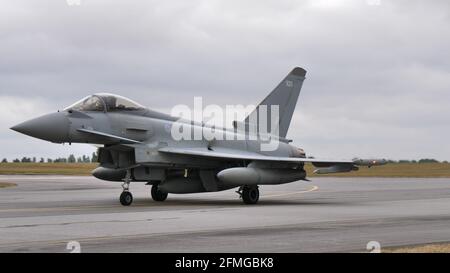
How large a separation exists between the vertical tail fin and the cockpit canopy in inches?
241

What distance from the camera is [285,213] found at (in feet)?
59.7

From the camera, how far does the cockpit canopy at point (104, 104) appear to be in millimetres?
20969

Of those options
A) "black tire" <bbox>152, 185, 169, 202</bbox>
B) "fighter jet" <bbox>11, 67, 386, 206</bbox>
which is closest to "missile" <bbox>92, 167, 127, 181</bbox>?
"fighter jet" <bbox>11, 67, 386, 206</bbox>

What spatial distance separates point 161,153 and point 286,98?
716 cm

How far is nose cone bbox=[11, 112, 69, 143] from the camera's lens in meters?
19.8

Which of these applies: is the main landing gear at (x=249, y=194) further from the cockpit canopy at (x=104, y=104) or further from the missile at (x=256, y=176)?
the cockpit canopy at (x=104, y=104)

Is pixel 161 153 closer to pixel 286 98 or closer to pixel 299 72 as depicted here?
pixel 286 98

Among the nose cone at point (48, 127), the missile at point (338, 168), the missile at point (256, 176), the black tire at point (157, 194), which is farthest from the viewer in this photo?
the black tire at point (157, 194)

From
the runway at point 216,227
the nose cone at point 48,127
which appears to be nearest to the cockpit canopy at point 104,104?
the nose cone at point 48,127

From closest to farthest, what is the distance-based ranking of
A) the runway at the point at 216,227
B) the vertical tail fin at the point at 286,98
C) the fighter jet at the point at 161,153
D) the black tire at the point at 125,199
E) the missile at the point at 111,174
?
1. the runway at the point at 216,227
2. the fighter jet at the point at 161,153
3. the black tire at the point at 125,199
4. the missile at the point at 111,174
5. the vertical tail fin at the point at 286,98

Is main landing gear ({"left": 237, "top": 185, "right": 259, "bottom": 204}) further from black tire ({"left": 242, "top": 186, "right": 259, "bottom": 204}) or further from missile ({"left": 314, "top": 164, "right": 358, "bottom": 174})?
missile ({"left": 314, "top": 164, "right": 358, "bottom": 174})

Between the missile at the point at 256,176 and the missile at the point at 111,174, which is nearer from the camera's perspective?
the missile at the point at 256,176

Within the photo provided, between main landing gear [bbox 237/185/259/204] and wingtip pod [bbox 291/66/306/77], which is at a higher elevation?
wingtip pod [bbox 291/66/306/77]

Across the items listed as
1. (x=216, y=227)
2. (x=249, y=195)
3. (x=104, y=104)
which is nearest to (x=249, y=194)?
(x=249, y=195)
